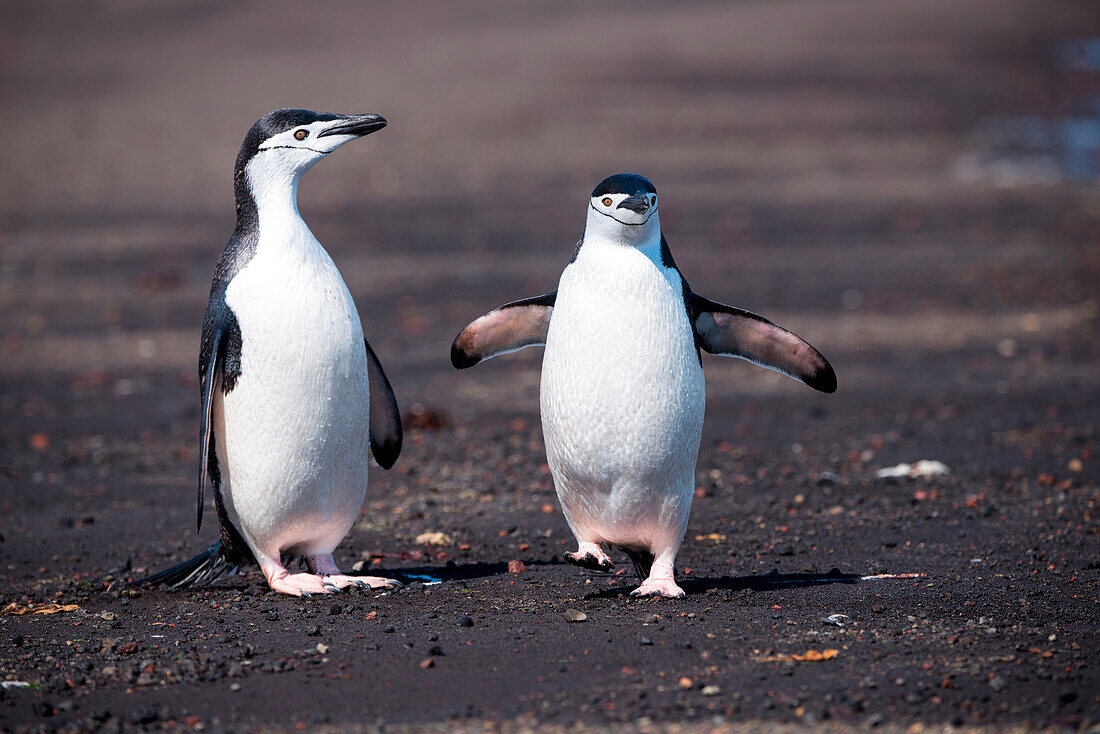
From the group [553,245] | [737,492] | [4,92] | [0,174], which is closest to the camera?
[737,492]

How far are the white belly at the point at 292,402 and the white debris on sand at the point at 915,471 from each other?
3.26m

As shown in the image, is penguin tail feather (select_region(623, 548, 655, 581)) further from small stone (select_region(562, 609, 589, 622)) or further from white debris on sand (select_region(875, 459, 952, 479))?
white debris on sand (select_region(875, 459, 952, 479))

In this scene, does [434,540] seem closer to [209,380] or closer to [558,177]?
[209,380]

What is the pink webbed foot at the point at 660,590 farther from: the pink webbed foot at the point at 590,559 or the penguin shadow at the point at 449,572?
the penguin shadow at the point at 449,572

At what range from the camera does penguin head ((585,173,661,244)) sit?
14.9 feet

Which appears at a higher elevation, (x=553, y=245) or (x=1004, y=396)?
(x=553, y=245)

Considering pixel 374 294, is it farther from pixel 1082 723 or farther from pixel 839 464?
pixel 1082 723

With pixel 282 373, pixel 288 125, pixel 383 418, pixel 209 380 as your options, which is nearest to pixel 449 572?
pixel 383 418

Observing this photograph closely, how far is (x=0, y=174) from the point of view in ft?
77.1

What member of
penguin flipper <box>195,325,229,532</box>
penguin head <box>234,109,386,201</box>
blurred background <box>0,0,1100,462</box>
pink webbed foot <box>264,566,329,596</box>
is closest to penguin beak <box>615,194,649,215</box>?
penguin head <box>234,109,386,201</box>

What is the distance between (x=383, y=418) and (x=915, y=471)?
10.5 ft

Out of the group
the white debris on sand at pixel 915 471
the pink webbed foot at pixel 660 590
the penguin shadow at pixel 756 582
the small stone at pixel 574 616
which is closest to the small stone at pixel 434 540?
the penguin shadow at pixel 756 582

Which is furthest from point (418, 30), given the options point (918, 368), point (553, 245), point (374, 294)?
point (918, 368)

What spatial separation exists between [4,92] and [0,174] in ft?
33.9
